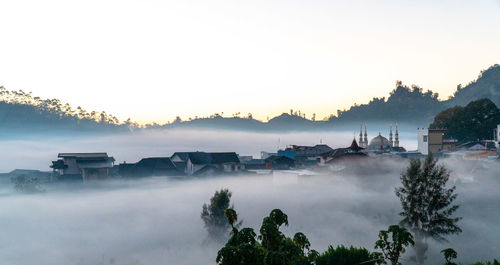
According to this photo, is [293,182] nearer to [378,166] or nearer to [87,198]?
[378,166]

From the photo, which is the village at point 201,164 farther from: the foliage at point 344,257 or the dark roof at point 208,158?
the foliage at point 344,257

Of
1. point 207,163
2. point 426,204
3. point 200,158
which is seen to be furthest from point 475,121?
point 426,204

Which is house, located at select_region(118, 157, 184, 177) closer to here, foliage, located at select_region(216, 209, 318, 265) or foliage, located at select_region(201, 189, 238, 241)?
foliage, located at select_region(201, 189, 238, 241)

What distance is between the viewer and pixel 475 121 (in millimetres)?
115688

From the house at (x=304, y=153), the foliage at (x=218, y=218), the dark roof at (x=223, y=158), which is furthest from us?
the house at (x=304, y=153)

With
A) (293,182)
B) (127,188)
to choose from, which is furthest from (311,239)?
(127,188)

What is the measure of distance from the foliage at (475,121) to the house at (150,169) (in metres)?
80.9

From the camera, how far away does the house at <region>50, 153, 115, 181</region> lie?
96938 mm

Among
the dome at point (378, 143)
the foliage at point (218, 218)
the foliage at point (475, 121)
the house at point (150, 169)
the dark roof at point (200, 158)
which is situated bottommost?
the foliage at point (218, 218)

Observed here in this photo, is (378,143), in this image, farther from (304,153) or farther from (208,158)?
(208,158)

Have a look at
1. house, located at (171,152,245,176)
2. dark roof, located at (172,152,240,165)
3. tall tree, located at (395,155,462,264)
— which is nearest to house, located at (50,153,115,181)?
house, located at (171,152,245,176)

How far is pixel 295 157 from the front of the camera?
120m

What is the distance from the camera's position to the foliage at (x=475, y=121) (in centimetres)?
11375

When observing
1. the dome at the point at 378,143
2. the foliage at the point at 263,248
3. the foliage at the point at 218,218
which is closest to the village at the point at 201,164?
the dome at the point at 378,143
